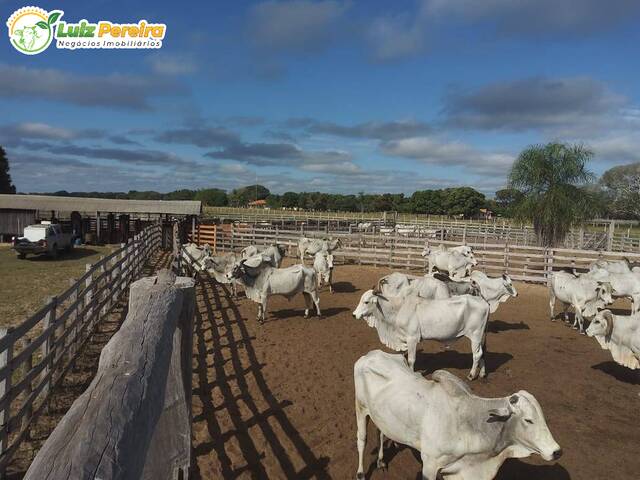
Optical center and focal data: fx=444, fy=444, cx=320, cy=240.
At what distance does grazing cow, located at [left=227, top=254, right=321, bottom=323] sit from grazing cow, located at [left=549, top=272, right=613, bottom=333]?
6807 millimetres

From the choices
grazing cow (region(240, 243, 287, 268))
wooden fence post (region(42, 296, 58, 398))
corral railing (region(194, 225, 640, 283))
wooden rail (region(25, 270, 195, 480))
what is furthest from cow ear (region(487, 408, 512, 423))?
corral railing (region(194, 225, 640, 283))

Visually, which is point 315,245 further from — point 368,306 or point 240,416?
point 240,416

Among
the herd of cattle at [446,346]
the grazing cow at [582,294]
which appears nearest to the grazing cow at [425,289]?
the herd of cattle at [446,346]

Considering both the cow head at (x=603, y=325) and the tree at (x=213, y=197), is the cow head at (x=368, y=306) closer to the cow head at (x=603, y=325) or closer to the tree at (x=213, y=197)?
the cow head at (x=603, y=325)

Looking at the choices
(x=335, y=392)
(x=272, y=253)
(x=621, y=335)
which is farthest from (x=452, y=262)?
(x=335, y=392)

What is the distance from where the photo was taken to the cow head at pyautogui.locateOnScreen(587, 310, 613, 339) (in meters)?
7.90

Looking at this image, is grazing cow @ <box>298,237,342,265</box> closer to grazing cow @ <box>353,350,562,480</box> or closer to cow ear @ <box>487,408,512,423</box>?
grazing cow @ <box>353,350,562,480</box>

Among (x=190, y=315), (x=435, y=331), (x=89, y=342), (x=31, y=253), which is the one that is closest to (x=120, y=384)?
(x=190, y=315)

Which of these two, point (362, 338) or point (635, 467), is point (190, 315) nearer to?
point (635, 467)

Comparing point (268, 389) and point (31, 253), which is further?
point (31, 253)

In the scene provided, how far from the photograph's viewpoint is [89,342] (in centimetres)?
841

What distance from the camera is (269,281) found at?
1195cm

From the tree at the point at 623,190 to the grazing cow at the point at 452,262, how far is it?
50.6 metres

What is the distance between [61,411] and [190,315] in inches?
160
